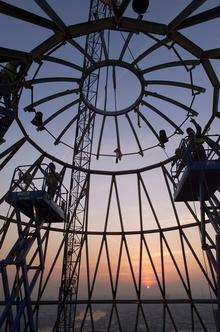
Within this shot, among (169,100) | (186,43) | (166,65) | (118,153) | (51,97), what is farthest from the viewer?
(118,153)

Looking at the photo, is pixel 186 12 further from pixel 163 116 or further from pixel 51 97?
pixel 51 97

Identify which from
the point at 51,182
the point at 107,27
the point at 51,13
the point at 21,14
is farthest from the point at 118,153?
the point at 21,14

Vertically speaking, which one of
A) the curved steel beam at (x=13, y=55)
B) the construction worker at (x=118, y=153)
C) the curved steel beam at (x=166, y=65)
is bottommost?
the curved steel beam at (x=13, y=55)

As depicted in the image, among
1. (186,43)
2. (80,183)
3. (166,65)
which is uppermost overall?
(166,65)

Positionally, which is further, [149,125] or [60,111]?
[149,125]

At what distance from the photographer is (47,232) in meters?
29.0

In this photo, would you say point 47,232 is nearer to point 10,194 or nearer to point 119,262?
point 119,262

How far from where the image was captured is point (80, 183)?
3353 centimetres

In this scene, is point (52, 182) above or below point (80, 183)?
below

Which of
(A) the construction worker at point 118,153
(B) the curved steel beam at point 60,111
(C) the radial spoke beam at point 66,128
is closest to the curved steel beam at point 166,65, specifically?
(B) the curved steel beam at point 60,111

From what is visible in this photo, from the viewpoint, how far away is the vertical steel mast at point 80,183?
1101 inches

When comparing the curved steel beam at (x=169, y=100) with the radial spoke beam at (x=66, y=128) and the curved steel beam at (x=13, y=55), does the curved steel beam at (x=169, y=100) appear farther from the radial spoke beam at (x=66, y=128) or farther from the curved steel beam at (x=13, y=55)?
the curved steel beam at (x=13, y=55)

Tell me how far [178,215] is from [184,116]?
8004mm

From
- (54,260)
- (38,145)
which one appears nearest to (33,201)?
(38,145)
